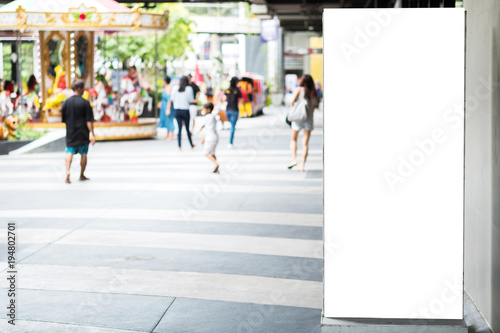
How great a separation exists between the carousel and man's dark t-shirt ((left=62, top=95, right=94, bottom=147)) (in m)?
8.58

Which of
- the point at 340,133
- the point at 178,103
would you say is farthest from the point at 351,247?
the point at 178,103

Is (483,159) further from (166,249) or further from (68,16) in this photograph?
(68,16)

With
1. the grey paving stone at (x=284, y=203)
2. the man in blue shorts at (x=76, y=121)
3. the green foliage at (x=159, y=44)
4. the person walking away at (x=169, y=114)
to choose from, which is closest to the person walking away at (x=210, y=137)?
the man in blue shorts at (x=76, y=121)

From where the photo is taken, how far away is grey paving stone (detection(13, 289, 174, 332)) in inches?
218

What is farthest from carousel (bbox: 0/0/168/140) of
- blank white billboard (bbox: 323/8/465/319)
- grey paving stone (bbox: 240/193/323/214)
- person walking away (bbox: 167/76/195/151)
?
blank white billboard (bbox: 323/8/465/319)

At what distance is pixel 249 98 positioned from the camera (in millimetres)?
36594

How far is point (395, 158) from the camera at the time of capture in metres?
4.46

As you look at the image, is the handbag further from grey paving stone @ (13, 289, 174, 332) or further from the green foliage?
the green foliage

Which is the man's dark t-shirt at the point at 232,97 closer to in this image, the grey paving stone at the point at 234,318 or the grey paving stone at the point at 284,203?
the grey paving stone at the point at 284,203

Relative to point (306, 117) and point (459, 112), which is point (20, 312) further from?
point (306, 117)

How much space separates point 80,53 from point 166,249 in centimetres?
1701

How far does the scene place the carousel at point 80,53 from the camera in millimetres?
21672

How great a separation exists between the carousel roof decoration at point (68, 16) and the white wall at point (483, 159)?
55.2ft

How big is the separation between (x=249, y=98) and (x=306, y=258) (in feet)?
96.1
